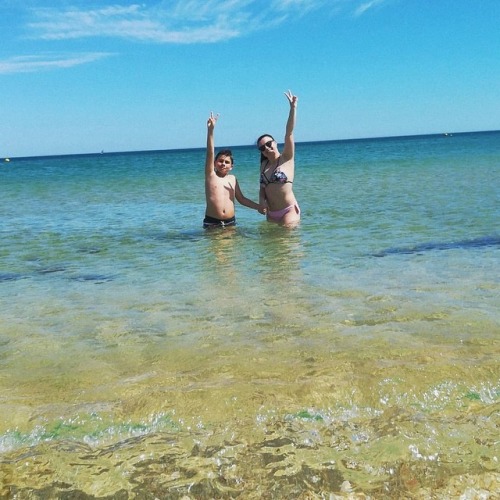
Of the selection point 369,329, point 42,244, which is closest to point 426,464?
point 369,329

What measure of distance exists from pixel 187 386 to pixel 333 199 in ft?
39.5

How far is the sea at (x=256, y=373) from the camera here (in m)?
2.55

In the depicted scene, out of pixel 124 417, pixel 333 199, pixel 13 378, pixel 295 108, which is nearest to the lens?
pixel 124 417

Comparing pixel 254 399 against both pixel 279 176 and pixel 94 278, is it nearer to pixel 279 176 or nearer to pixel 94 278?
pixel 94 278

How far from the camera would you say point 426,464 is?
101 inches

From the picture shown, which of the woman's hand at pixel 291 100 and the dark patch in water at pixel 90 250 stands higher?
the woman's hand at pixel 291 100

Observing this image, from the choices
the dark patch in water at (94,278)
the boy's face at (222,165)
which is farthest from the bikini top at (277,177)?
the dark patch in water at (94,278)

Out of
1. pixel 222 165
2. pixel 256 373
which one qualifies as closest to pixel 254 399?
pixel 256 373

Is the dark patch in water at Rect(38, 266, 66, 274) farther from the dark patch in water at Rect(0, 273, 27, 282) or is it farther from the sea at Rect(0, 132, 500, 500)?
the dark patch in water at Rect(0, 273, 27, 282)

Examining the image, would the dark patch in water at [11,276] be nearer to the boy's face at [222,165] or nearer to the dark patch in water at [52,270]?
the dark patch in water at [52,270]

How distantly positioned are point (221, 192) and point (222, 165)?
47 cm

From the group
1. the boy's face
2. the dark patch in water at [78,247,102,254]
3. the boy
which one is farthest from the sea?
the boy's face

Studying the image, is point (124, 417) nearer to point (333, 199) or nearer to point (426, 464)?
point (426, 464)

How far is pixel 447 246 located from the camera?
7.70 metres
